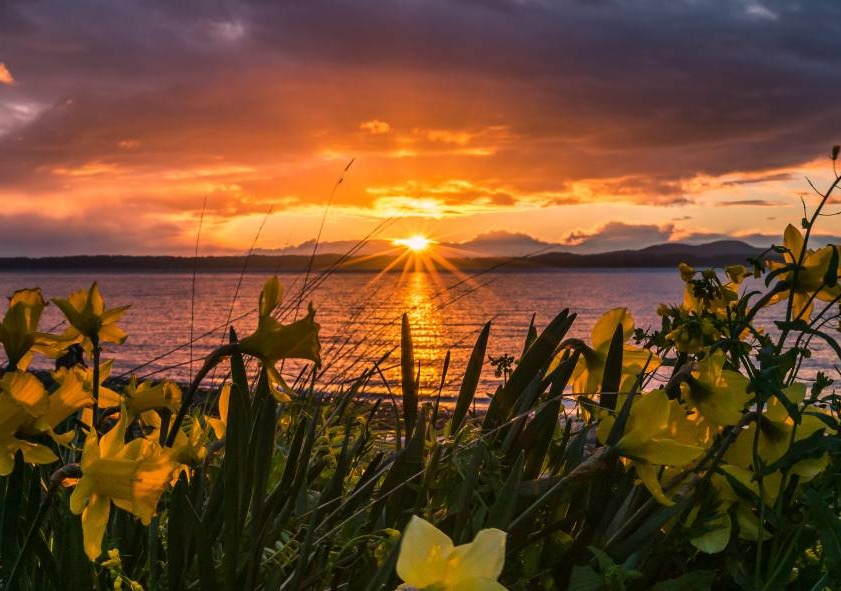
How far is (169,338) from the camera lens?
37062 mm

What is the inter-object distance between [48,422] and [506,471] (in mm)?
873

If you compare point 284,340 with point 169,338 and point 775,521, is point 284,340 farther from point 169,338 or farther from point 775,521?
point 169,338

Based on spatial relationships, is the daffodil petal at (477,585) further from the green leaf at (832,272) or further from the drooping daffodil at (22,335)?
the green leaf at (832,272)

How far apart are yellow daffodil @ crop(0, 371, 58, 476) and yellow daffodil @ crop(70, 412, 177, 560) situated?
98 mm

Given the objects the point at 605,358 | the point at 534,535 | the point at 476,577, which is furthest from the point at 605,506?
the point at 476,577

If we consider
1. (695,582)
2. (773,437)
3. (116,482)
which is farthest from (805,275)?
(116,482)

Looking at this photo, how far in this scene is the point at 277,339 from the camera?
1215 mm

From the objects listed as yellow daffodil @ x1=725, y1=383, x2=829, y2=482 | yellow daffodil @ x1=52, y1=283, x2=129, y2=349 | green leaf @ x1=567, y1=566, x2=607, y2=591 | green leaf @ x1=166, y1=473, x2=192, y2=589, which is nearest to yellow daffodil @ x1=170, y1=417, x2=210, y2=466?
green leaf @ x1=166, y1=473, x2=192, y2=589

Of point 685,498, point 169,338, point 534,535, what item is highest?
point 685,498

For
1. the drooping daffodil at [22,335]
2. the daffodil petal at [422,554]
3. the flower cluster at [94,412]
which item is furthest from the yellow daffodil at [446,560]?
the drooping daffodil at [22,335]

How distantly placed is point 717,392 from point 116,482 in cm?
98

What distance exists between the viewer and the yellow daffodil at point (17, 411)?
1167 mm

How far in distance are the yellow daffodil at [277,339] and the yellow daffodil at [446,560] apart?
0.52 m

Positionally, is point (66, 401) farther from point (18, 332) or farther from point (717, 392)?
point (717, 392)
